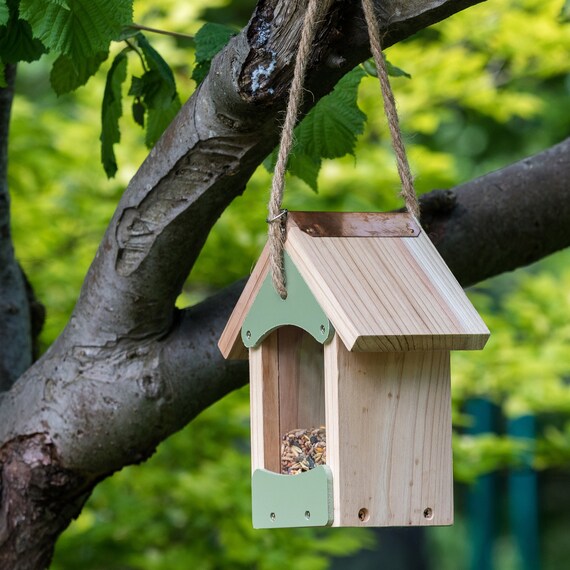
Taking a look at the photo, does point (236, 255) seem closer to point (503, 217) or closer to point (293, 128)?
point (503, 217)

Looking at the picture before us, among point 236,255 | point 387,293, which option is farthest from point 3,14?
point 236,255

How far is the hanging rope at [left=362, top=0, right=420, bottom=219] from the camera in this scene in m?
1.22

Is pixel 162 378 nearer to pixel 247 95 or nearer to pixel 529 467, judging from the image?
pixel 247 95

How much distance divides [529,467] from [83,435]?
12.9ft

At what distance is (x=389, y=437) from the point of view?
132 centimetres

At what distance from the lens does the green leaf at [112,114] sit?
75.0 inches

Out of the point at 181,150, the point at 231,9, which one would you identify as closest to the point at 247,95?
the point at 181,150

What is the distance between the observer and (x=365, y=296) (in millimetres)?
1284

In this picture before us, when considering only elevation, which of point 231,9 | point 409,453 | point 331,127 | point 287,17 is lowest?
point 409,453

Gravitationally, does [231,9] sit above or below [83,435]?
above

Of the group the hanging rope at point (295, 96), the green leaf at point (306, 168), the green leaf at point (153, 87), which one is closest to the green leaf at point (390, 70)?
the green leaf at point (306, 168)

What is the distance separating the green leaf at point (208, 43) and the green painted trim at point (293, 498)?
2.44 ft

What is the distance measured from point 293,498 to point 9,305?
47.1 inches

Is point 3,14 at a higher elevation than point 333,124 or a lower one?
lower
